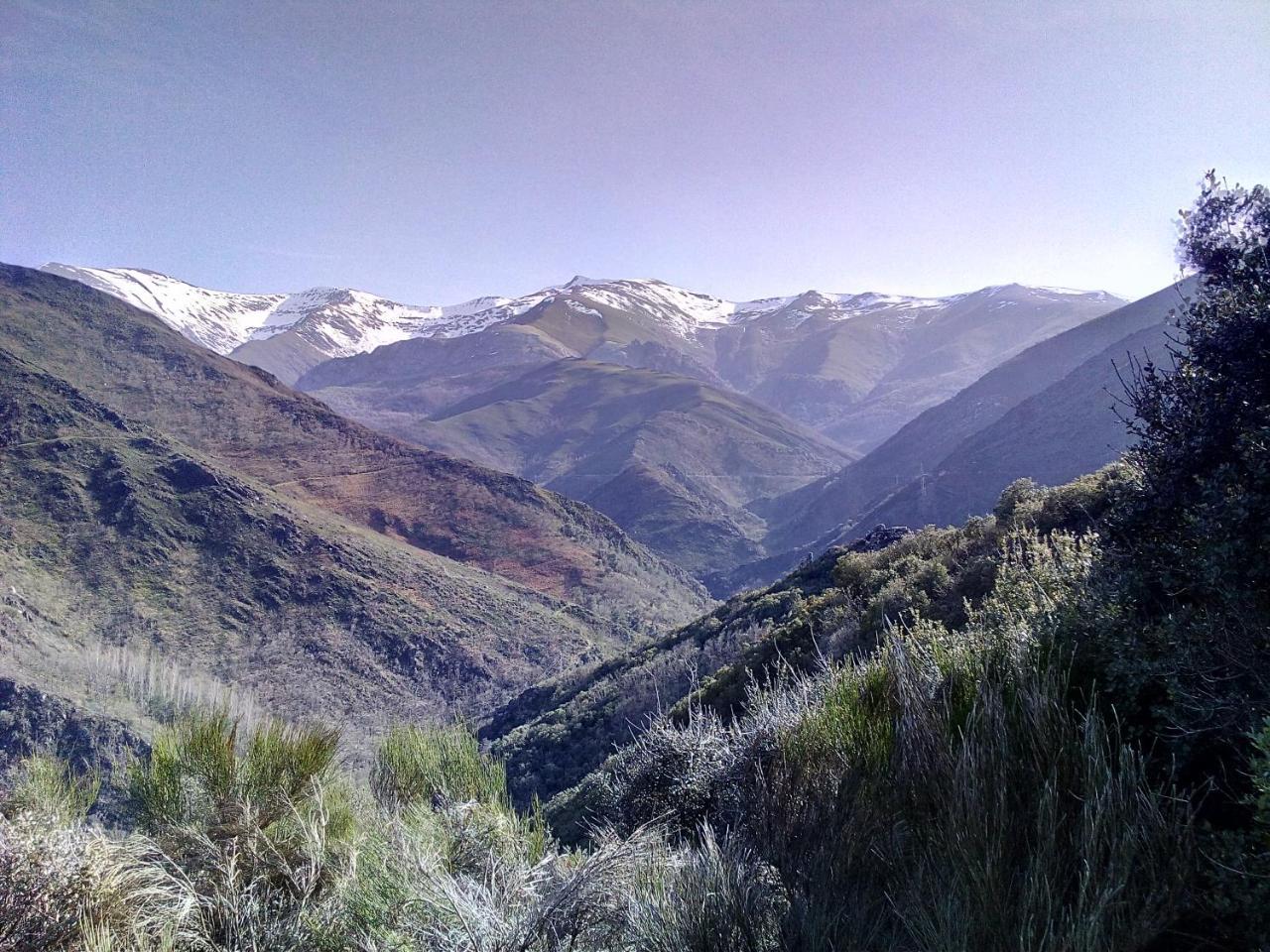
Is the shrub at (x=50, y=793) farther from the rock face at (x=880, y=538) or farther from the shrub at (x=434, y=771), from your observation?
the rock face at (x=880, y=538)

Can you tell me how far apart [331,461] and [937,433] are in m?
119

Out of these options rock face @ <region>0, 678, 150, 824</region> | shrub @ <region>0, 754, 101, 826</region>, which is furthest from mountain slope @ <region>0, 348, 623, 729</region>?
shrub @ <region>0, 754, 101, 826</region>

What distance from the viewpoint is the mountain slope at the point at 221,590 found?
164 ft

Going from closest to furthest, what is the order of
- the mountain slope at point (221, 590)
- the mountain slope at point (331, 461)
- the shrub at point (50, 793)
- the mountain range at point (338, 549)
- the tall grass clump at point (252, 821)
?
the tall grass clump at point (252, 821), the shrub at point (50, 793), the mountain range at point (338, 549), the mountain slope at point (221, 590), the mountain slope at point (331, 461)

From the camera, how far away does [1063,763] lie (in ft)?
10.6

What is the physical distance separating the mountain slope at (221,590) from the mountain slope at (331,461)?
1323 centimetres

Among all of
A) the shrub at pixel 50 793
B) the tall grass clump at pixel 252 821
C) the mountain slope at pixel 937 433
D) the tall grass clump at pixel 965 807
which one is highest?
the shrub at pixel 50 793

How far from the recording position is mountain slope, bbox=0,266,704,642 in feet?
301

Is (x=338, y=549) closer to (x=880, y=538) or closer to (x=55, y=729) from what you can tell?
(x=55, y=729)

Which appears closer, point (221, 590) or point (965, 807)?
point (965, 807)

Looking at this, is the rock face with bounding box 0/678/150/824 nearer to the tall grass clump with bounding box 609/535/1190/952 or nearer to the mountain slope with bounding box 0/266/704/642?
the tall grass clump with bounding box 609/535/1190/952

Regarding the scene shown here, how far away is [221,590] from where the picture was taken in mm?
59469

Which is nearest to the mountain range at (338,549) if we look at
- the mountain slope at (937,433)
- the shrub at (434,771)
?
the mountain slope at (937,433)

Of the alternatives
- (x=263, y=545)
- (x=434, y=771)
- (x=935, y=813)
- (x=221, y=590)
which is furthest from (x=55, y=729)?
(x=935, y=813)
